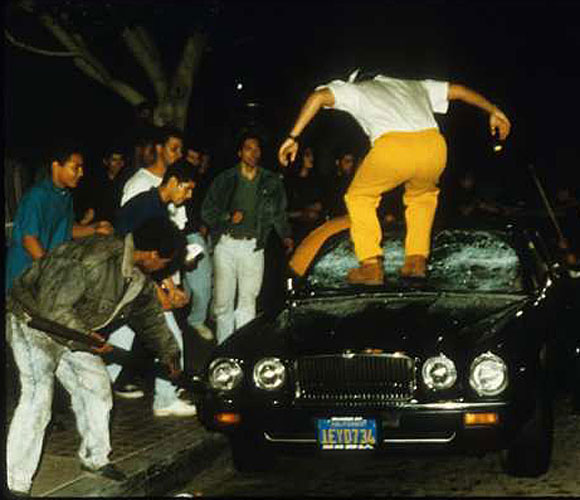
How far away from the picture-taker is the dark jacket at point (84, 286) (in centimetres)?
575

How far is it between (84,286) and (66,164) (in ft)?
5.05

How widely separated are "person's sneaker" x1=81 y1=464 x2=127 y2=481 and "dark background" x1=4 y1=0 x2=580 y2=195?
6238 mm

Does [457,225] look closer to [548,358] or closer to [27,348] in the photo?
[548,358]

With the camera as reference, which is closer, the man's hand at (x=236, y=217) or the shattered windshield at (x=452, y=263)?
the shattered windshield at (x=452, y=263)

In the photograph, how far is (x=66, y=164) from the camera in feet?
23.3

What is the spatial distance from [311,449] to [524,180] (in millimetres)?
17610

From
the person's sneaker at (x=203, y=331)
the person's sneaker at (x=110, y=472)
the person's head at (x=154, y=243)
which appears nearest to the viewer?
the person's head at (x=154, y=243)

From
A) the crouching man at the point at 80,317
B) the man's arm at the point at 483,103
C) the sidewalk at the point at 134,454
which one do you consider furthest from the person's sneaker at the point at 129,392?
the man's arm at the point at 483,103

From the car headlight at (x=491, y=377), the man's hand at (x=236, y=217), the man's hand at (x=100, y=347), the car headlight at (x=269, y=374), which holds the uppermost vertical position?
the man's hand at (x=236, y=217)

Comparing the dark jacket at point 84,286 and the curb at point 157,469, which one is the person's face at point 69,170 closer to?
the dark jacket at point 84,286

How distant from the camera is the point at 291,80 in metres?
21.1

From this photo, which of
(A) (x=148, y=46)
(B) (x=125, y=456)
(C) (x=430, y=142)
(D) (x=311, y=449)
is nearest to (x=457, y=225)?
(C) (x=430, y=142)

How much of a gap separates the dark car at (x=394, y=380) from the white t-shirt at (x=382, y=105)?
1.22 meters

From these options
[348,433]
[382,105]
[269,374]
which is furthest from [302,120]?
[348,433]
